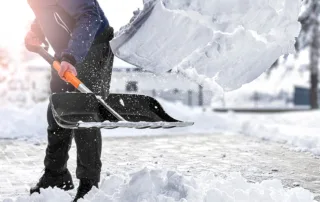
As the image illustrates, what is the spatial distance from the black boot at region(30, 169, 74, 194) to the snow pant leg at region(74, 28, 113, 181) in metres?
0.38

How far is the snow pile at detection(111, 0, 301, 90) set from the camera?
3295 millimetres

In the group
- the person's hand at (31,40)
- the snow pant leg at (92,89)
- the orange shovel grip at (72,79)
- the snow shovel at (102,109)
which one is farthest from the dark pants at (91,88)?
the person's hand at (31,40)

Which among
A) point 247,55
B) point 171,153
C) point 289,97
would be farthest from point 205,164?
point 289,97

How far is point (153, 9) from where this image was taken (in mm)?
3221

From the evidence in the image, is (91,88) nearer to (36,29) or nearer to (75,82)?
(75,82)

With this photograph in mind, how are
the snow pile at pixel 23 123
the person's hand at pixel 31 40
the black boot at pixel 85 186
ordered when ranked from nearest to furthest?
the black boot at pixel 85 186, the person's hand at pixel 31 40, the snow pile at pixel 23 123

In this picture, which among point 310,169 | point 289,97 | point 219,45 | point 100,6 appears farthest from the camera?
point 289,97

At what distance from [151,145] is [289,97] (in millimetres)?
28775

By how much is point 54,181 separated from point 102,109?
0.73m

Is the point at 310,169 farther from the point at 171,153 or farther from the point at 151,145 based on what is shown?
the point at 151,145

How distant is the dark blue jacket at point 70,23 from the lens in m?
3.33

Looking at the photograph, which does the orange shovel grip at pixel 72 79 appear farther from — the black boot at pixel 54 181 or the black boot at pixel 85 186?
A: the black boot at pixel 54 181

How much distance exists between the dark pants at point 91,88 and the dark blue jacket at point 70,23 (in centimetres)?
15

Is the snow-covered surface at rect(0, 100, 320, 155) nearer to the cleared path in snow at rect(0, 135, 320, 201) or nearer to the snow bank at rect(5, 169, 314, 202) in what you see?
the cleared path in snow at rect(0, 135, 320, 201)
